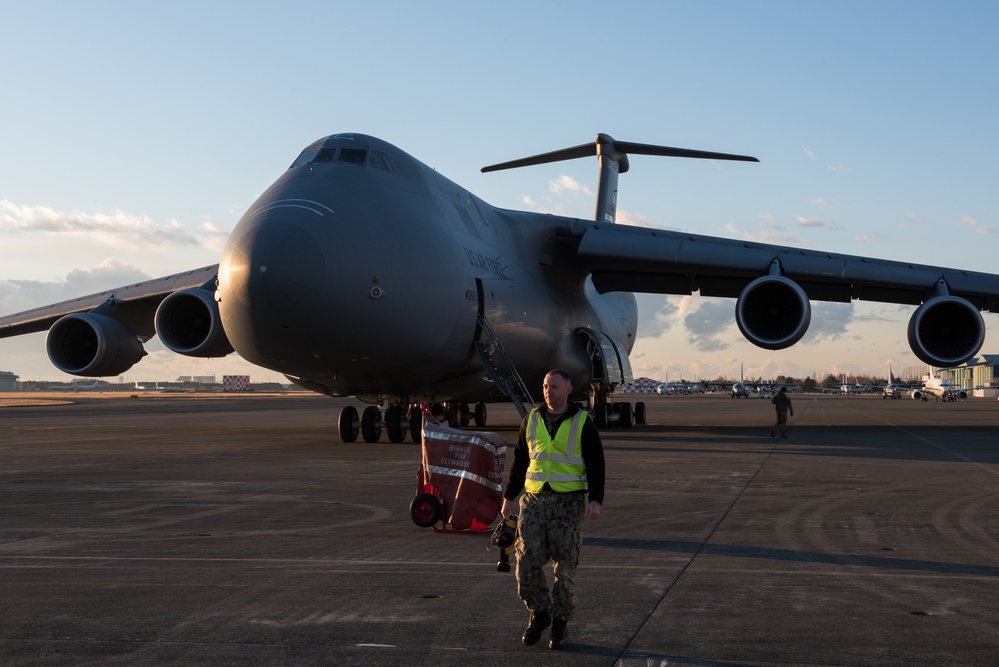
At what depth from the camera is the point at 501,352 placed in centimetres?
1789

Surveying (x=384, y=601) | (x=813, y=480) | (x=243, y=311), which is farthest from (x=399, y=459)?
(x=384, y=601)

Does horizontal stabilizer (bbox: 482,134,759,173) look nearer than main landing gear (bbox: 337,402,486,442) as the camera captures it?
No

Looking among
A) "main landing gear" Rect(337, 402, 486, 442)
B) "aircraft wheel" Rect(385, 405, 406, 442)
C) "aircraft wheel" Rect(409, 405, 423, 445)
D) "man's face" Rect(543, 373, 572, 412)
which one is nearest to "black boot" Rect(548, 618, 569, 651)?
"man's face" Rect(543, 373, 572, 412)

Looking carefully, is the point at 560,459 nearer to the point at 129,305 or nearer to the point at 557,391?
the point at 557,391

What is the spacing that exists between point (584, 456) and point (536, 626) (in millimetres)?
892

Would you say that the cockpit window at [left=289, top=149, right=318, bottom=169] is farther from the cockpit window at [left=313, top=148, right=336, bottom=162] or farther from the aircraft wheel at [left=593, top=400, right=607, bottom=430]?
the aircraft wheel at [left=593, top=400, right=607, bottom=430]

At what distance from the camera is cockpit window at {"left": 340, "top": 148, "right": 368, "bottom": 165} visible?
15.9 m

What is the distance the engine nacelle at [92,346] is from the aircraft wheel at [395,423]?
→ 6.11 metres

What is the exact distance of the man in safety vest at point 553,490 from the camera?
5.05 metres

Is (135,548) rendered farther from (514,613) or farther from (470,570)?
(514,613)

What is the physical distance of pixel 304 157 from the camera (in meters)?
16.4

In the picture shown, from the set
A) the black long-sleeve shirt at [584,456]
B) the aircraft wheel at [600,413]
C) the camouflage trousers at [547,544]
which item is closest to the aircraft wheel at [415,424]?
the aircraft wheel at [600,413]

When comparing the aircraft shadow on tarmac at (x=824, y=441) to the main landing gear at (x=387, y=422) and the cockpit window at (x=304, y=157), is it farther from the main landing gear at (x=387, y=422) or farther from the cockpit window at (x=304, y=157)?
the cockpit window at (x=304, y=157)

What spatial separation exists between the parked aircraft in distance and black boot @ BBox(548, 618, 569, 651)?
913 centimetres
